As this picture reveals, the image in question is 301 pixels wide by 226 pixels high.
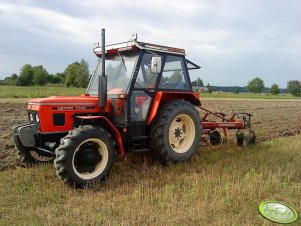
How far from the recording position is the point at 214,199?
487 cm

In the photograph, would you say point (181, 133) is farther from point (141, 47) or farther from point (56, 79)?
point (56, 79)

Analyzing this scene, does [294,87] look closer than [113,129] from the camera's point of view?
No

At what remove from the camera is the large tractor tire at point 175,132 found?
21.6 feet

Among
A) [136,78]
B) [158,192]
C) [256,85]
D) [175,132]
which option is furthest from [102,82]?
[256,85]

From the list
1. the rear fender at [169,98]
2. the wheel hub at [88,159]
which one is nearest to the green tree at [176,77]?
the rear fender at [169,98]

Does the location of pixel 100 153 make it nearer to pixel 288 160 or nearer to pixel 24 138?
pixel 24 138

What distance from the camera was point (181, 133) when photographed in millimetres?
7246

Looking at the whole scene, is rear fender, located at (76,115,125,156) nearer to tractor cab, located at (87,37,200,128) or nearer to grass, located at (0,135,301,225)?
tractor cab, located at (87,37,200,128)

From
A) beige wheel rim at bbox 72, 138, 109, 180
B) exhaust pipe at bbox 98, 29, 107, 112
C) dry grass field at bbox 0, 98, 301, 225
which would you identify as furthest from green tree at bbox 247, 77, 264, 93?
beige wheel rim at bbox 72, 138, 109, 180

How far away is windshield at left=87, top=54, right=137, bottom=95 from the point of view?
648cm

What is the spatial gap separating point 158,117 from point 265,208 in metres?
2.77

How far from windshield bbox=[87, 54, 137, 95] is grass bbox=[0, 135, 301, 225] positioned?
1488mm

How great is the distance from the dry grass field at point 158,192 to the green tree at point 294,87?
96950 millimetres

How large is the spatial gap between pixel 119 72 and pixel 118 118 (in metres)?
0.91
